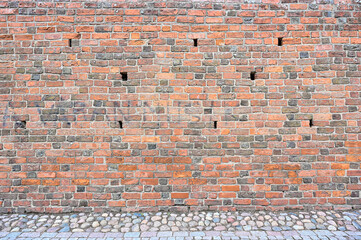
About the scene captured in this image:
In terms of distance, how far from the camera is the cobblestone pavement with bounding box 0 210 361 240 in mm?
2320

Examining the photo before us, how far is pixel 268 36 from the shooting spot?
2844mm

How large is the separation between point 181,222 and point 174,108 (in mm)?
1471

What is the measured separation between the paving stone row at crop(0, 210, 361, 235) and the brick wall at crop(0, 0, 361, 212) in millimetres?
115

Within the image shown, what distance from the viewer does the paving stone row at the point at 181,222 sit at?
2.44 metres

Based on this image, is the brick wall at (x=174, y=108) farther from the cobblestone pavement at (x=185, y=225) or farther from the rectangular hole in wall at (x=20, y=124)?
the cobblestone pavement at (x=185, y=225)

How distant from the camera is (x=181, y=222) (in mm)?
2562

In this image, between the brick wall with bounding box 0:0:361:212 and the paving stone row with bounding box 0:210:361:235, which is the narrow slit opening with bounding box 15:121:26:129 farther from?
the paving stone row with bounding box 0:210:361:235

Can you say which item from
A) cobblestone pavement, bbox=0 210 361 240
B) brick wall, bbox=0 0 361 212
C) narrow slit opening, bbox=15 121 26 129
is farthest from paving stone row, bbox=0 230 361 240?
narrow slit opening, bbox=15 121 26 129

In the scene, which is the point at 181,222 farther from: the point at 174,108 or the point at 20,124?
the point at 20,124

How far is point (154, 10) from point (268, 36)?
1631mm

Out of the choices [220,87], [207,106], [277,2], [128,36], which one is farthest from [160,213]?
[277,2]

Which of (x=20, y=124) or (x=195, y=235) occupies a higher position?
(x=20, y=124)

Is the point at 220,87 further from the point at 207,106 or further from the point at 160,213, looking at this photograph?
the point at 160,213

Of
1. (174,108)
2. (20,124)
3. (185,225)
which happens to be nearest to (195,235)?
(185,225)
